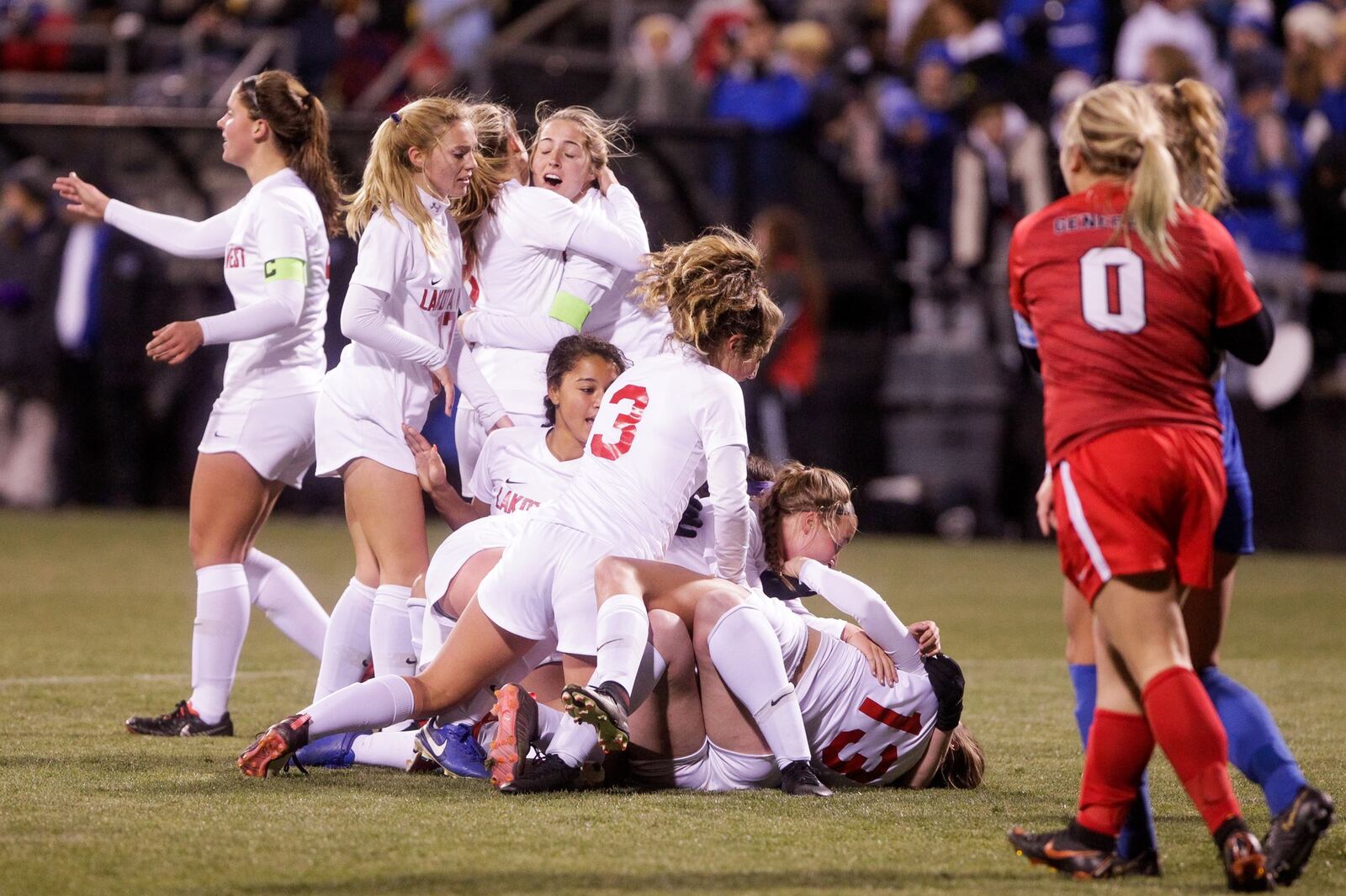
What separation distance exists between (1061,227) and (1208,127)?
46cm

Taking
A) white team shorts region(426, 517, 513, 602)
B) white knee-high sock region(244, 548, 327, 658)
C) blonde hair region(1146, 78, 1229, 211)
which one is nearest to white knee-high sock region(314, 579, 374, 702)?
white knee-high sock region(244, 548, 327, 658)

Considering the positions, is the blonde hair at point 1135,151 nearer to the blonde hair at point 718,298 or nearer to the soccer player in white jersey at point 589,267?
the blonde hair at point 718,298

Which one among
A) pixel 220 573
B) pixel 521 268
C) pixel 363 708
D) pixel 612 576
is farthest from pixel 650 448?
pixel 220 573

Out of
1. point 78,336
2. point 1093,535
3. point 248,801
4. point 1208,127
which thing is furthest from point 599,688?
point 78,336

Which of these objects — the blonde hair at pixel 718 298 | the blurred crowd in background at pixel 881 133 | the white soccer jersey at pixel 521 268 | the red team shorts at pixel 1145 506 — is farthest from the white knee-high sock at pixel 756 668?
the blurred crowd in background at pixel 881 133

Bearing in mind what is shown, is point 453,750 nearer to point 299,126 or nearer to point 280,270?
point 280,270

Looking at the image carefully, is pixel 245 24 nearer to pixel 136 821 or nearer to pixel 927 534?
pixel 927 534

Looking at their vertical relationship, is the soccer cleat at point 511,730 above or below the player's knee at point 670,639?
below

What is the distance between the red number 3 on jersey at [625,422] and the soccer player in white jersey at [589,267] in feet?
3.48

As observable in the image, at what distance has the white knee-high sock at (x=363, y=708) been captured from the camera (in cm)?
473

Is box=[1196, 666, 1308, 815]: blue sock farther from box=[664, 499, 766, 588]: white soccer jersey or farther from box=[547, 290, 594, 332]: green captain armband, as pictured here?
box=[547, 290, 594, 332]: green captain armband

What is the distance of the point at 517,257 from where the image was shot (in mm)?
6051

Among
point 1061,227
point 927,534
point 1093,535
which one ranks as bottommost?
point 927,534

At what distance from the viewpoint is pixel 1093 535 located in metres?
3.78
